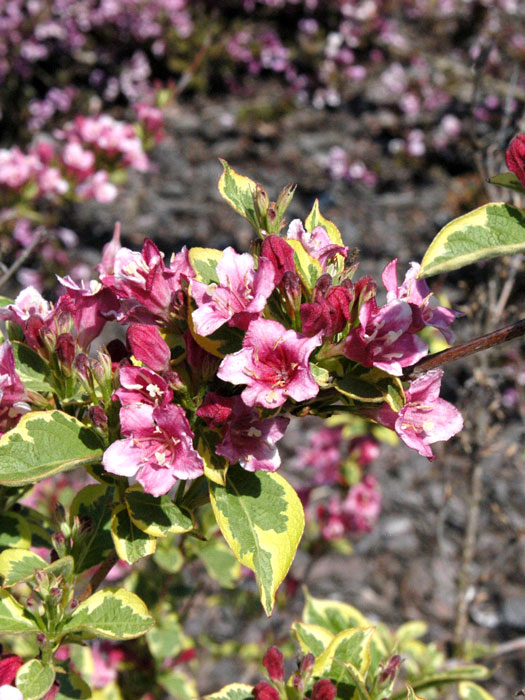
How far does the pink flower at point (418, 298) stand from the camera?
0.91 m

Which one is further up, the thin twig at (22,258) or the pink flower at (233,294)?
the pink flower at (233,294)

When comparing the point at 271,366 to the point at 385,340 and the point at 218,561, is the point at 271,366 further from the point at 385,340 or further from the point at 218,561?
the point at 218,561

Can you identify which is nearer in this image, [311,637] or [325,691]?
[325,691]

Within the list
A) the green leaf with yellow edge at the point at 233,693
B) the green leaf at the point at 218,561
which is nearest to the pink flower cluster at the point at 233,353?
the green leaf with yellow edge at the point at 233,693

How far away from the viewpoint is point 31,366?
990 mm

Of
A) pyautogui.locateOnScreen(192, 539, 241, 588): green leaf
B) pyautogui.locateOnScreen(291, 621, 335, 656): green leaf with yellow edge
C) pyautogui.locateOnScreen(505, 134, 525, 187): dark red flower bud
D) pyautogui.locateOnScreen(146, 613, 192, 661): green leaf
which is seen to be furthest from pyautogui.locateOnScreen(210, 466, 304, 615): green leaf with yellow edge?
pyautogui.locateOnScreen(146, 613, 192, 661): green leaf

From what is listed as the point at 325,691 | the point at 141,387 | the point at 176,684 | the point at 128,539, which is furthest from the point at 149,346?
the point at 176,684

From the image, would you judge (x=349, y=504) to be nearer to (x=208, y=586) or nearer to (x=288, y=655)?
(x=288, y=655)

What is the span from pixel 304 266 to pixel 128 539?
45 centimetres

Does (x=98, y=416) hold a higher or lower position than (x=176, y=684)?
higher

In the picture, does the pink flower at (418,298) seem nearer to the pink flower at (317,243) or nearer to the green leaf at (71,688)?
the pink flower at (317,243)

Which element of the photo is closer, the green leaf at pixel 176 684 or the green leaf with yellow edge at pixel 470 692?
the green leaf with yellow edge at pixel 470 692

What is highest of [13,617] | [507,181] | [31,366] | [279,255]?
[507,181]

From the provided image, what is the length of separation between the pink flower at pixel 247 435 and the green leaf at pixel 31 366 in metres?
0.27
